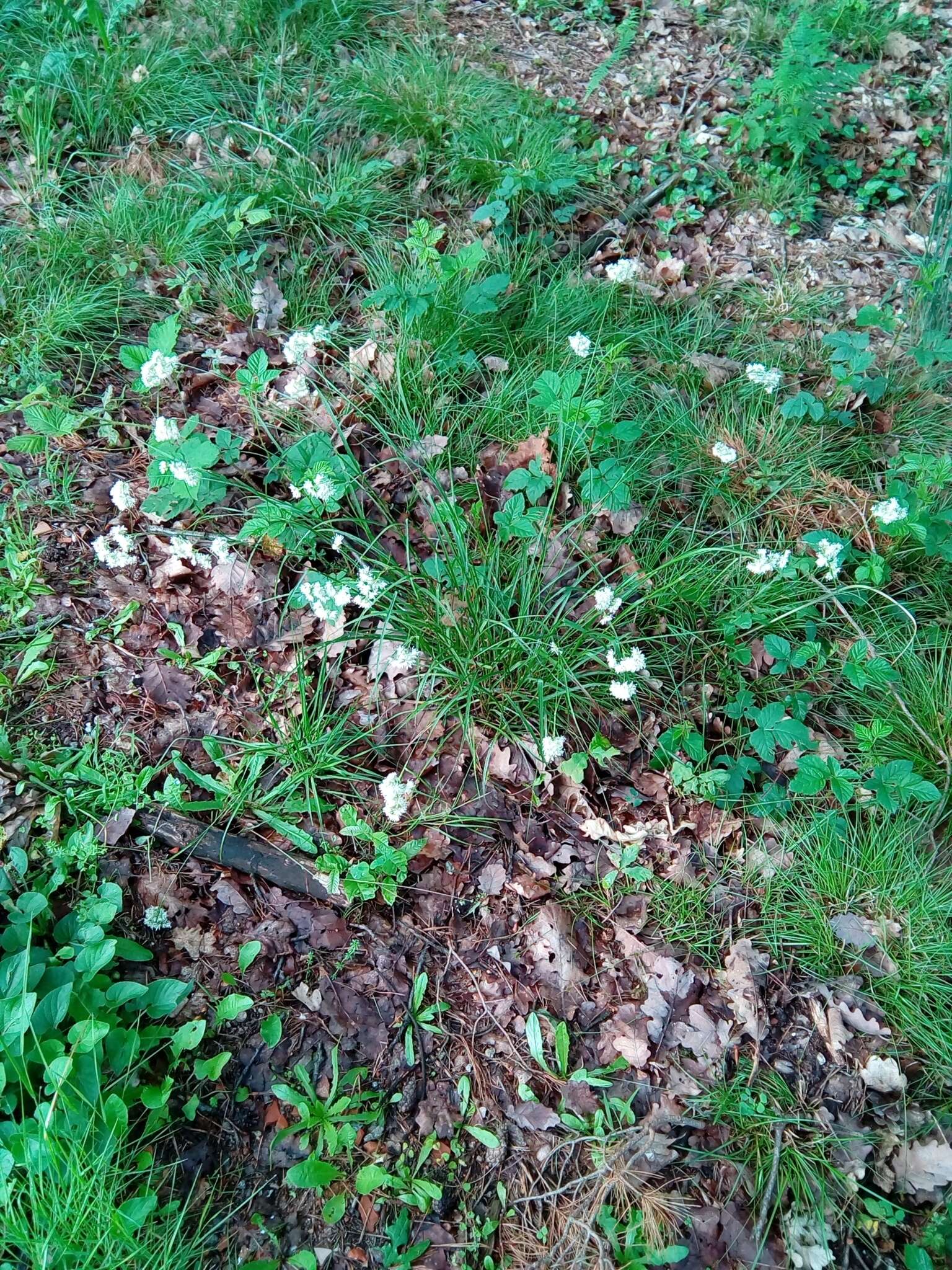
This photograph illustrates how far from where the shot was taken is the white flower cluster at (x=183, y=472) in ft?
7.36

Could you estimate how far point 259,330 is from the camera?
3.05m

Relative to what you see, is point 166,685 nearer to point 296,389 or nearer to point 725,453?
point 296,389

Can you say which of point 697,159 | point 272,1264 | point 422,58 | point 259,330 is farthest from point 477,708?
point 422,58

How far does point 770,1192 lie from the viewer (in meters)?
1.74

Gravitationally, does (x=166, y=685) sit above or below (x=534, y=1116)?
above

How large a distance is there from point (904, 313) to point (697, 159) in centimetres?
132

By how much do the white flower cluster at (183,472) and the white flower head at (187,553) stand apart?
180mm

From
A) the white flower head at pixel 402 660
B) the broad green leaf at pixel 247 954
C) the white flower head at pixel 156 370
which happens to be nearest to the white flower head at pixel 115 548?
the white flower head at pixel 156 370

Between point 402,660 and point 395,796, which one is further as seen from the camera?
point 402,660

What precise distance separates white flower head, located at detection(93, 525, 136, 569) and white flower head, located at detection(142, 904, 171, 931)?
1.04 metres

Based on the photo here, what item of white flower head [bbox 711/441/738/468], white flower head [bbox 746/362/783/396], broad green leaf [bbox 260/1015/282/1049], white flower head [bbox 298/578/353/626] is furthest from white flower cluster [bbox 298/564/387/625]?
white flower head [bbox 746/362/783/396]

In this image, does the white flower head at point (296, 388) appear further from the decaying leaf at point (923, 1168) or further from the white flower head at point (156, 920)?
the decaying leaf at point (923, 1168)

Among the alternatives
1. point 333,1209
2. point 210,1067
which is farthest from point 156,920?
point 333,1209

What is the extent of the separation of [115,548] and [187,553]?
0.32 meters
